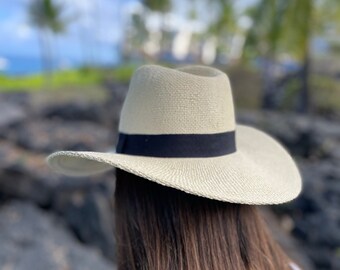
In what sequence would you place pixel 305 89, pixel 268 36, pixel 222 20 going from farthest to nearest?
pixel 222 20, pixel 268 36, pixel 305 89

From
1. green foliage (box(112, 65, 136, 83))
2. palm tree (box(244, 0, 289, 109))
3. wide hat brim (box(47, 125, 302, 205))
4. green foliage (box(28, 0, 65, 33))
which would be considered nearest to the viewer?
wide hat brim (box(47, 125, 302, 205))

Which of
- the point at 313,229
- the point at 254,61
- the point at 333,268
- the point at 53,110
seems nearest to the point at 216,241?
the point at 333,268

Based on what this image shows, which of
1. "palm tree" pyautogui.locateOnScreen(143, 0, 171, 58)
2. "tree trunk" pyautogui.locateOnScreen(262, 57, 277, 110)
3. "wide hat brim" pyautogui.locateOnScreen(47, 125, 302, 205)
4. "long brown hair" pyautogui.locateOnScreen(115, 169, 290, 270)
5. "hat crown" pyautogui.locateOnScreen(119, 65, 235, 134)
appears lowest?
"tree trunk" pyautogui.locateOnScreen(262, 57, 277, 110)

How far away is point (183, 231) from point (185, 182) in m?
0.09

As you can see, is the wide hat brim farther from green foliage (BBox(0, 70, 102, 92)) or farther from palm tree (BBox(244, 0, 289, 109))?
green foliage (BBox(0, 70, 102, 92))

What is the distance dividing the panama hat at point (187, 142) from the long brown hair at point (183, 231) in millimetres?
47

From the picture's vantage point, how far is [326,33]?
11031 millimetres

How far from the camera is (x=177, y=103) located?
781 mm

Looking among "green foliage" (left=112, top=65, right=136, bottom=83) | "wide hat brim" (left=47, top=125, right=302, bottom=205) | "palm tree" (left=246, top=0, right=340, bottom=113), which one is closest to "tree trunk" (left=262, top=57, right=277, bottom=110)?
"palm tree" (left=246, top=0, right=340, bottom=113)

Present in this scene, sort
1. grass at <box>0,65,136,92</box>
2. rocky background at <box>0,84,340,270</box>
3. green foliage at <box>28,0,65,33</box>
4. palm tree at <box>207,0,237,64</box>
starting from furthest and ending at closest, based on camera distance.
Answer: palm tree at <box>207,0,237,64</box>, green foliage at <box>28,0,65,33</box>, grass at <box>0,65,136,92</box>, rocky background at <box>0,84,340,270</box>

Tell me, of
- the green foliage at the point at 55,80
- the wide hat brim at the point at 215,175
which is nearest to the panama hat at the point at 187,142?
the wide hat brim at the point at 215,175

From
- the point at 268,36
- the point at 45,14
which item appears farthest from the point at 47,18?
the point at 268,36

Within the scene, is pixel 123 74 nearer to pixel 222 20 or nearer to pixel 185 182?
pixel 222 20

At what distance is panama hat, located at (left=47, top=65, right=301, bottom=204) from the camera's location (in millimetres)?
724
